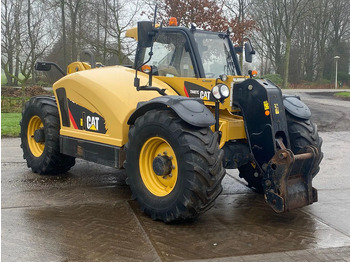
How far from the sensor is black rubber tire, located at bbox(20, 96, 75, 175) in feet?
21.9

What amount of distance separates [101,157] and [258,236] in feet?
7.76

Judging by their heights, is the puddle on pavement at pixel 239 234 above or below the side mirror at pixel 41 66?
below

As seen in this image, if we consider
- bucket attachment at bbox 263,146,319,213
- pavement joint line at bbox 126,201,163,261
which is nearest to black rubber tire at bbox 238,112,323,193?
bucket attachment at bbox 263,146,319,213

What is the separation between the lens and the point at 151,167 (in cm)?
501

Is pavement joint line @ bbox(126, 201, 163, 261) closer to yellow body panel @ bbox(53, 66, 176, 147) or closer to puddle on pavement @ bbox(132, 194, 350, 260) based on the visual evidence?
puddle on pavement @ bbox(132, 194, 350, 260)

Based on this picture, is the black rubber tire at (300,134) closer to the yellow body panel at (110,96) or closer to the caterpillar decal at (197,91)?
the caterpillar decal at (197,91)

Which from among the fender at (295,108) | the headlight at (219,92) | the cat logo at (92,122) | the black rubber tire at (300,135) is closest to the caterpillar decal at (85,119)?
the cat logo at (92,122)

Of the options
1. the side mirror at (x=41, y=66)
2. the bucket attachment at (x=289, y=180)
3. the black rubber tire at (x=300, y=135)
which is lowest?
the bucket attachment at (x=289, y=180)

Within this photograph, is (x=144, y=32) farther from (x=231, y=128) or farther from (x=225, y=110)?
(x=231, y=128)

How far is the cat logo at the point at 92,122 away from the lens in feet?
18.9

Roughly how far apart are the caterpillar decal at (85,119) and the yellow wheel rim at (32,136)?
121cm

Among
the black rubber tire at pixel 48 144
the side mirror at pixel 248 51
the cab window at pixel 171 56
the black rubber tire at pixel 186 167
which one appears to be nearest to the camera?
the black rubber tire at pixel 186 167

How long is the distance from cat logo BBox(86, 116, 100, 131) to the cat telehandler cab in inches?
0.5

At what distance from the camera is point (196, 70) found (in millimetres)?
5398
